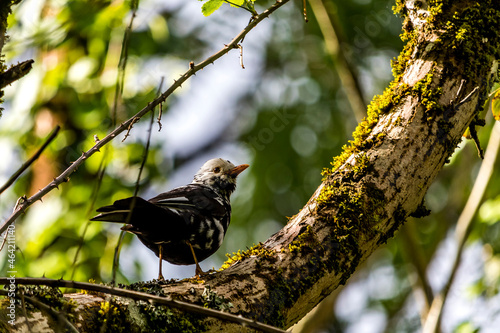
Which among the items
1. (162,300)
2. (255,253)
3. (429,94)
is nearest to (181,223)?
(255,253)

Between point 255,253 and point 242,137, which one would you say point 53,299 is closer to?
point 255,253

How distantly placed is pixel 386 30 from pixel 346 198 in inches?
212

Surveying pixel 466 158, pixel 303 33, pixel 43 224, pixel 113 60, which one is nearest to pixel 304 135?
pixel 303 33

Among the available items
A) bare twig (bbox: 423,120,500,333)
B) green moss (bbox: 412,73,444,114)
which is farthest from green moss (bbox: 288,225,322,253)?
bare twig (bbox: 423,120,500,333)

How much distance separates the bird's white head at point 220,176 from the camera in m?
4.70

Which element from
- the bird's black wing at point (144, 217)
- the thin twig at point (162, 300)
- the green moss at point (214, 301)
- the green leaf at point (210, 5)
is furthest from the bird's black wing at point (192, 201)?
the thin twig at point (162, 300)

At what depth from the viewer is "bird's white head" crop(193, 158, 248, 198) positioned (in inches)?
185

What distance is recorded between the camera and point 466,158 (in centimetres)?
578

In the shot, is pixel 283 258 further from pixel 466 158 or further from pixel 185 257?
pixel 466 158

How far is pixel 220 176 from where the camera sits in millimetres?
4762

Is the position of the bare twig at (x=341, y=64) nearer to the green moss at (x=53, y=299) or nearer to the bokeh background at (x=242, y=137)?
the bokeh background at (x=242, y=137)

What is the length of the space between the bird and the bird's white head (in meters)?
0.45

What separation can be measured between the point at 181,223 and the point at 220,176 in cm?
143

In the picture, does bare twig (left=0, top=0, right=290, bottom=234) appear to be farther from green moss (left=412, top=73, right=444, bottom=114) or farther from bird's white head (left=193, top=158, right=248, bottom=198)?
bird's white head (left=193, top=158, right=248, bottom=198)
